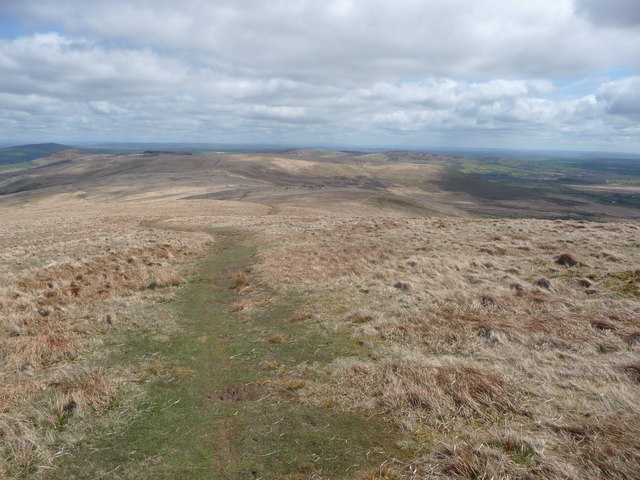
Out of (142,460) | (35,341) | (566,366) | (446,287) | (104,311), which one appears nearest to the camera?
(142,460)

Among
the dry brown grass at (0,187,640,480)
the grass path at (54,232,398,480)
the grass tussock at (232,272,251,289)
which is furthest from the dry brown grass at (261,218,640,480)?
the grass tussock at (232,272,251,289)

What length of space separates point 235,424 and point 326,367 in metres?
3.18

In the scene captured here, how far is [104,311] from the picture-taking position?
15.3 meters

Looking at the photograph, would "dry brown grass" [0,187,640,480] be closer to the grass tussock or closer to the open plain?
the open plain

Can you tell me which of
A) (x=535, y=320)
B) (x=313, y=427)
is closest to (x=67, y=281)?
(x=313, y=427)

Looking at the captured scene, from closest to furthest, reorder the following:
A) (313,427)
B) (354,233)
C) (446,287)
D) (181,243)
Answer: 1. (313,427)
2. (446,287)
3. (181,243)
4. (354,233)

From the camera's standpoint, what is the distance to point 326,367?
1039cm

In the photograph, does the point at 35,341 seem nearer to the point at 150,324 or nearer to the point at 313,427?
the point at 150,324

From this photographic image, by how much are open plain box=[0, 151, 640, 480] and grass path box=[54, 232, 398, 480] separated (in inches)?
1.7

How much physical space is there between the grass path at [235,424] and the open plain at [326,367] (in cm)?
4

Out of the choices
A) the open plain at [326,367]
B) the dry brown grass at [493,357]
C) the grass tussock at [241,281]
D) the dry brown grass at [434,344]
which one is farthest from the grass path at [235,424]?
the grass tussock at [241,281]

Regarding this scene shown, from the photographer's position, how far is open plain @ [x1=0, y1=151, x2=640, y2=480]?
6.82m

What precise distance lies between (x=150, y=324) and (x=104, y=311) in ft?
8.91

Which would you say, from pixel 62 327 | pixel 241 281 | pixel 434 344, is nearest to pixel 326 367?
pixel 434 344
